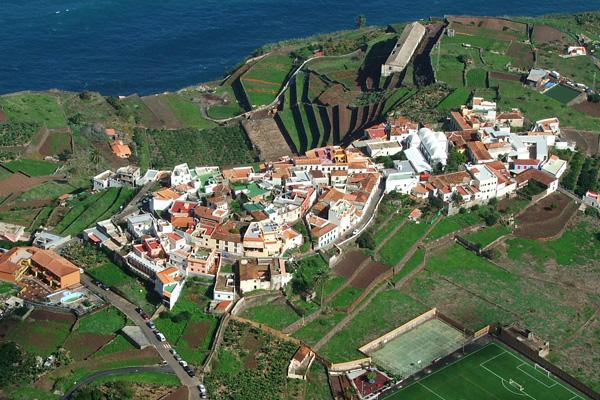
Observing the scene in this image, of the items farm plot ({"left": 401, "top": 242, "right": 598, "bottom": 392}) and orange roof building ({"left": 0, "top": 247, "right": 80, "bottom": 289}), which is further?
farm plot ({"left": 401, "top": 242, "right": 598, "bottom": 392})

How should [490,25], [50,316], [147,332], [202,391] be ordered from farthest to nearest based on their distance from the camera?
1. [490,25]
2. [50,316]
3. [147,332]
4. [202,391]

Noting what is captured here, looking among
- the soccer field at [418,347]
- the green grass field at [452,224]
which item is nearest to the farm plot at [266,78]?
the green grass field at [452,224]

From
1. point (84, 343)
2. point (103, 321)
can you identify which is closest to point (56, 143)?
point (103, 321)

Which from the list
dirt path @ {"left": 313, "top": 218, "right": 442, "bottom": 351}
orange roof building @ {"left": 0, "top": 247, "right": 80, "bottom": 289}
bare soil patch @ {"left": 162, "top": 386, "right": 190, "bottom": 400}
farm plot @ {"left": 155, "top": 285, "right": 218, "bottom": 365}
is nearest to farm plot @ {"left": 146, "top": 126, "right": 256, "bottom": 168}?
orange roof building @ {"left": 0, "top": 247, "right": 80, "bottom": 289}

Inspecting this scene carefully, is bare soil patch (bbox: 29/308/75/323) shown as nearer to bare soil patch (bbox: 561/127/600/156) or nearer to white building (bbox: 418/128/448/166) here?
white building (bbox: 418/128/448/166)

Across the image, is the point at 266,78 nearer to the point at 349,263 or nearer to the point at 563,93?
the point at 563,93

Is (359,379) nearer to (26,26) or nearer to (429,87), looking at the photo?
(429,87)
